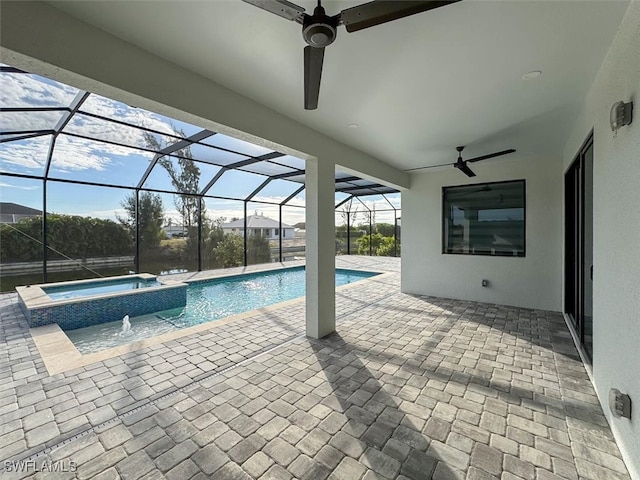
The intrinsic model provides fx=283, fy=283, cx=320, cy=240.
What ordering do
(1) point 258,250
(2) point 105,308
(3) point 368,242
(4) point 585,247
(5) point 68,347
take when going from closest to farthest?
(4) point 585,247, (5) point 68,347, (2) point 105,308, (1) point 258,250, (3) point 368,242

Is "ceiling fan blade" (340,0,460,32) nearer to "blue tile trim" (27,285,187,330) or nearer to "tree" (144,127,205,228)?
"blue tile trim" (27,285,187,330)

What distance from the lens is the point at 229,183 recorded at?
8.66 metres

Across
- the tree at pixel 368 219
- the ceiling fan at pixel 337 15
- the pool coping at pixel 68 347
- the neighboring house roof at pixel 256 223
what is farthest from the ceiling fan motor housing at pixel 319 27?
the tree at pixel 368 219

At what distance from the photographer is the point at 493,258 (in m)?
5.37

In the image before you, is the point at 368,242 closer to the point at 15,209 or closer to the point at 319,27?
the point at 15,209

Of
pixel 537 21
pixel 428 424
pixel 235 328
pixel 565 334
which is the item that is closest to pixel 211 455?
pixel 428 424

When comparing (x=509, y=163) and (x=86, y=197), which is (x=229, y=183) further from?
(x=509, y=163)

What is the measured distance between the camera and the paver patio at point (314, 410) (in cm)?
171

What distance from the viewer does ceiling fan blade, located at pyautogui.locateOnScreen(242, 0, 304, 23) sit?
1302 millimetres

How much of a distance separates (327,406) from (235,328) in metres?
2.15

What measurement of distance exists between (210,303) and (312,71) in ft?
19.5

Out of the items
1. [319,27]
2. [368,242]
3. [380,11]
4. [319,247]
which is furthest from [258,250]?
[380,11]

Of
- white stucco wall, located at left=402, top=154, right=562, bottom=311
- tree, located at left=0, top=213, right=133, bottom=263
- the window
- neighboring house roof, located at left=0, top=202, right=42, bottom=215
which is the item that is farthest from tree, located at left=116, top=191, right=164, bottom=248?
the window

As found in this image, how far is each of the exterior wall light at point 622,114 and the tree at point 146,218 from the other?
9.12m
